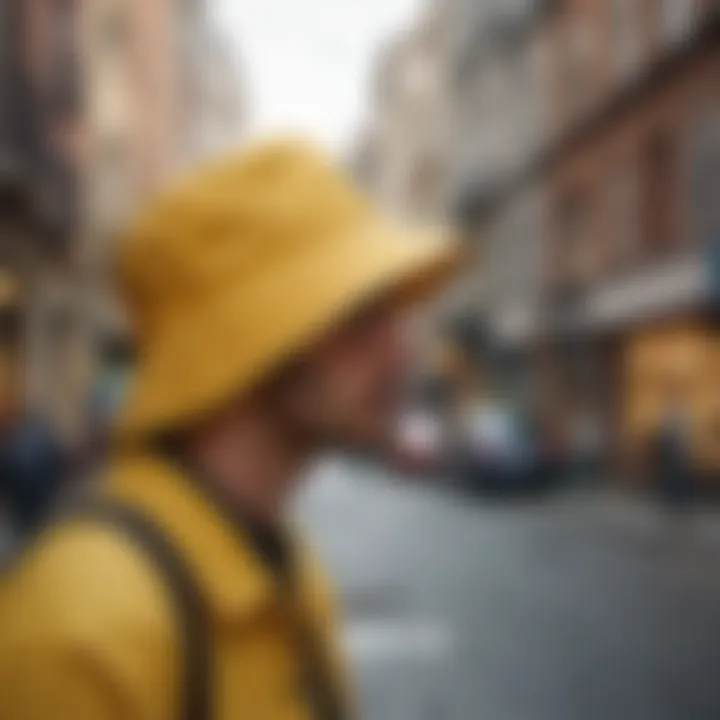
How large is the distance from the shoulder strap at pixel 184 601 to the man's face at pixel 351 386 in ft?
0.33

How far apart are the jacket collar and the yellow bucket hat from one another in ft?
0.07

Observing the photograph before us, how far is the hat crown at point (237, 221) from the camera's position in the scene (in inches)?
25.7

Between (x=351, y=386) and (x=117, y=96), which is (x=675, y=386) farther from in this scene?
(x=117, y=96)

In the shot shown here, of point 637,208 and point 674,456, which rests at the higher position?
point 637,208

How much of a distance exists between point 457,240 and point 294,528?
0.14 meters

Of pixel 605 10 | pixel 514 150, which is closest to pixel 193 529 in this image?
pixel 605 10

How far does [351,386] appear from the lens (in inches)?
27.3

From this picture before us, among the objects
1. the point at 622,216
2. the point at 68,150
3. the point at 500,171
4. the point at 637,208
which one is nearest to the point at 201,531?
the point at 637,208

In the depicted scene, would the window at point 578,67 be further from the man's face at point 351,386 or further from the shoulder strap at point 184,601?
the shoulder strap at point 184,601

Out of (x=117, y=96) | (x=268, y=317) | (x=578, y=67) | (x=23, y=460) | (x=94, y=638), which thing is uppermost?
(x=117, y=96)

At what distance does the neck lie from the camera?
0.68 m

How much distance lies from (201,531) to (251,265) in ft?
0.35

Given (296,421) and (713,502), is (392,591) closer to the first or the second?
(713,502)

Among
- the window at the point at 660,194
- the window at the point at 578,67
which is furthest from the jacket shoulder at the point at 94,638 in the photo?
the window at the point at 660,194
